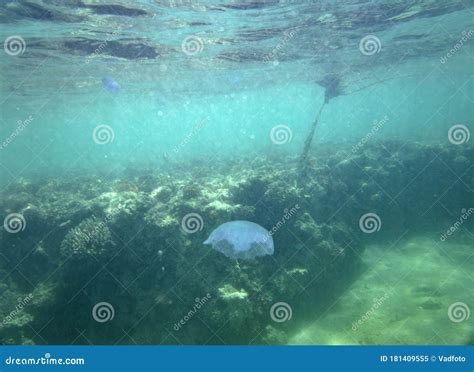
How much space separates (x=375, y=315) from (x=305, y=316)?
185 cm

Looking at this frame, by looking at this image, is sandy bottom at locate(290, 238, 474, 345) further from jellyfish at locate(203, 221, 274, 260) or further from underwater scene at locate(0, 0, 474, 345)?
jellyfish at locate(203, 221, 274, 260)

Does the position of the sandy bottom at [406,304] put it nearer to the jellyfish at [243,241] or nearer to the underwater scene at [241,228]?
the underwater scene at [241,228]

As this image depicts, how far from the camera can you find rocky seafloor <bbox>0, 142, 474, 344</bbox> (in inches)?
315

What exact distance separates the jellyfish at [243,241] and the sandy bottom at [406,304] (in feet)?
8.99

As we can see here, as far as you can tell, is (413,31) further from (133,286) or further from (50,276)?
(50,276)

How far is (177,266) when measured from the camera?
28.3 ft

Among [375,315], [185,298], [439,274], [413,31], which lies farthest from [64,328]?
[413,31]

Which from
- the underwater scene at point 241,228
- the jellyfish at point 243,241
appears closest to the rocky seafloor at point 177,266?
the underwater scene at point 241,228

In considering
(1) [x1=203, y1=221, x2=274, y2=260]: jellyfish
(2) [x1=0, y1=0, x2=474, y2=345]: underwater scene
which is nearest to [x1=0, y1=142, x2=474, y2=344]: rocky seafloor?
(2) [x1=0, y1=0, x2=474, y2=345]: underwater scene

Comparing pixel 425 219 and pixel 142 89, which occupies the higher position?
pixel 142 89

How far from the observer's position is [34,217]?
474 inches

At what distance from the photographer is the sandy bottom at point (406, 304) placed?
779cm

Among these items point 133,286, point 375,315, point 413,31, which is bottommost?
point 133,286

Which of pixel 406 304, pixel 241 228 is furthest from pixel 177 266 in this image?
pixel 406 304
